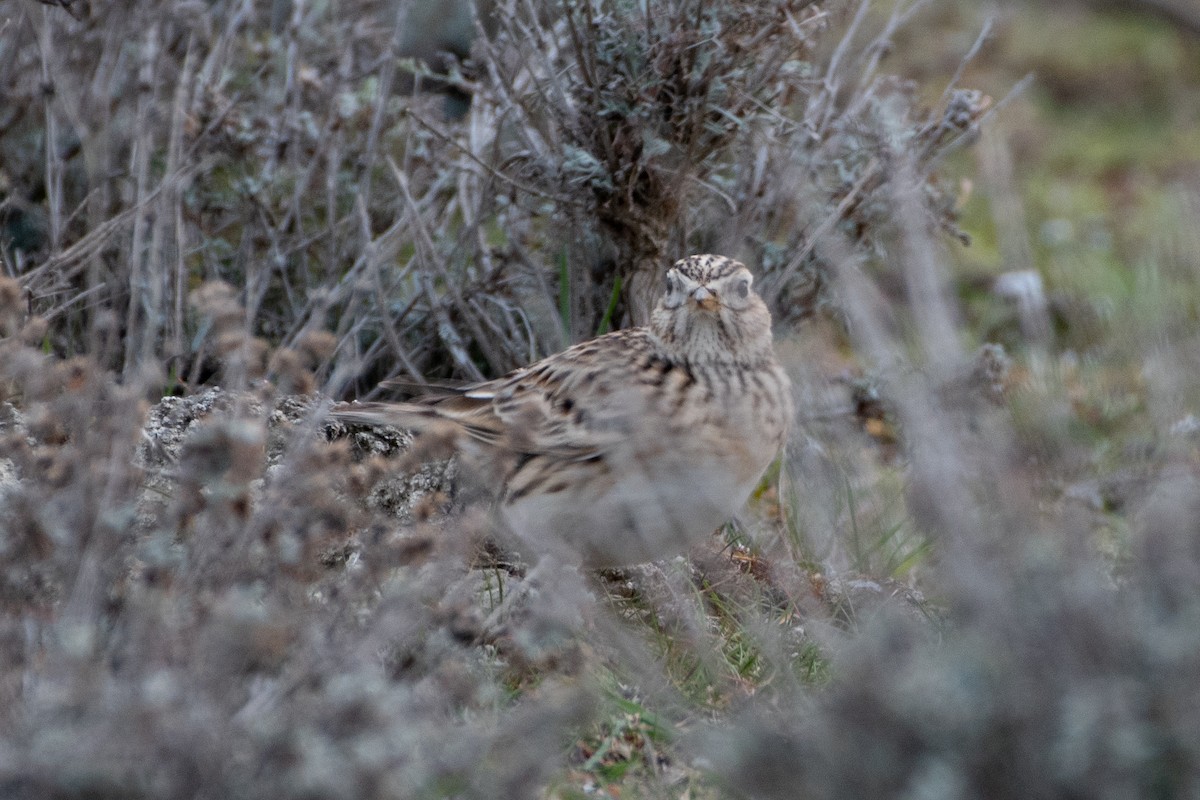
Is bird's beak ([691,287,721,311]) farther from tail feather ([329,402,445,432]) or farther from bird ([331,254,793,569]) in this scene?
tail feather ([329,402,445,432])

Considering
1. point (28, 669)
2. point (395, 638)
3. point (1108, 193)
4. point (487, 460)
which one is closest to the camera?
point (28, 669)

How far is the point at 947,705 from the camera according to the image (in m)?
2.20

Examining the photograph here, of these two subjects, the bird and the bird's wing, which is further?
the bird's wing

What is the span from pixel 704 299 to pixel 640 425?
1.51 feet

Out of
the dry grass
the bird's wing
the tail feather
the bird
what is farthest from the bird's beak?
the tail feather

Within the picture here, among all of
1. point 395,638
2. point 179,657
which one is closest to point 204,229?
point 395,638

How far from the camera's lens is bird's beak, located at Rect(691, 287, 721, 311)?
14.7 ft

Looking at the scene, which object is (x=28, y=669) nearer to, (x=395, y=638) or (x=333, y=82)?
(x=395, y=638)

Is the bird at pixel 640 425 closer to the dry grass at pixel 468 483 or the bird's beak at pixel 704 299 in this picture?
the bird's beak at pixel 704 299

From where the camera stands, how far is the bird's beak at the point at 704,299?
176 inches

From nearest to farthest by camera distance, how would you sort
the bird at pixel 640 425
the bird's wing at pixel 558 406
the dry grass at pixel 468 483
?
the dry grass at pixel 468 483
the bird at pixel 640 425
the bird's wing at pixel 558 406

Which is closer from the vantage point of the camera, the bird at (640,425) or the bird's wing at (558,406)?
the bird at (640,425)

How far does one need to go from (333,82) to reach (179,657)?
13.2 ft

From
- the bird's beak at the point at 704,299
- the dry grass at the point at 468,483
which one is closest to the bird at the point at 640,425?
the bird's beak at the point at 704,299
